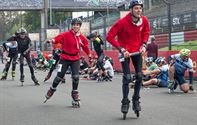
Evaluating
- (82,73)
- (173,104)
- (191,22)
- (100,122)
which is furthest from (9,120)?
(191,22)

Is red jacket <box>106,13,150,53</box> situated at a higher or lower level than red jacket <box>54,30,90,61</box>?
higher

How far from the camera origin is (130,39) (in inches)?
379

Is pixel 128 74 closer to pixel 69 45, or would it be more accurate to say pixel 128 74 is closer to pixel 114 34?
pixel 114 34

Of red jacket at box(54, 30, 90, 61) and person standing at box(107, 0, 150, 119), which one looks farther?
red jacket at box(54, 30, 90, 61)

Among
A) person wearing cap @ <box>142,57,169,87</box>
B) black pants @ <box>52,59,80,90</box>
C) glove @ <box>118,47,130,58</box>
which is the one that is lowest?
person wearing cap @ <box>142,57,169,87</box>

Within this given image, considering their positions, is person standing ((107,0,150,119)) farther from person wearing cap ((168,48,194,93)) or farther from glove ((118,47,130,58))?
person wearing cap ((168,48,194,93))

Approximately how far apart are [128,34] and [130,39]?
10 centimetres

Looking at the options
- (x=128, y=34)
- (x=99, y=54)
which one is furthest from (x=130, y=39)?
(x=99, y=54)

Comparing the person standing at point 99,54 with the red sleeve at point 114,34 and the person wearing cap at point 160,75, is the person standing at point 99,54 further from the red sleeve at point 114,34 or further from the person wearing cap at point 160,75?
the red sleeve at point 114,34

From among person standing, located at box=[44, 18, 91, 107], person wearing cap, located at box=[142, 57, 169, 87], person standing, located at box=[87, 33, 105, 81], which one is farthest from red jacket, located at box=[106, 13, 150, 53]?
person standing, located at box=[87, 33, 105, 81]

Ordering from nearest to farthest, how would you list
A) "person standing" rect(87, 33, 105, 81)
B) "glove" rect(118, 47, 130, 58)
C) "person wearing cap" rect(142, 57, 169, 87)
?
"glove" rect(118, 47, 130, 58)
"person wearing cap" rect(142, 57, 169, 87)
"person standing" rect(87, 33, 105, 81)

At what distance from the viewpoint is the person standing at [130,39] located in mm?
9453

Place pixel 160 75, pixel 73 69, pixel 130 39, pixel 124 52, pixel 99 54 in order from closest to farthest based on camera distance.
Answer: pixel 124 52
pixel 130 39
pixel 73 69
pixel 160 75
pixel 99 54

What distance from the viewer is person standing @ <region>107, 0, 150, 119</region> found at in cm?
945
